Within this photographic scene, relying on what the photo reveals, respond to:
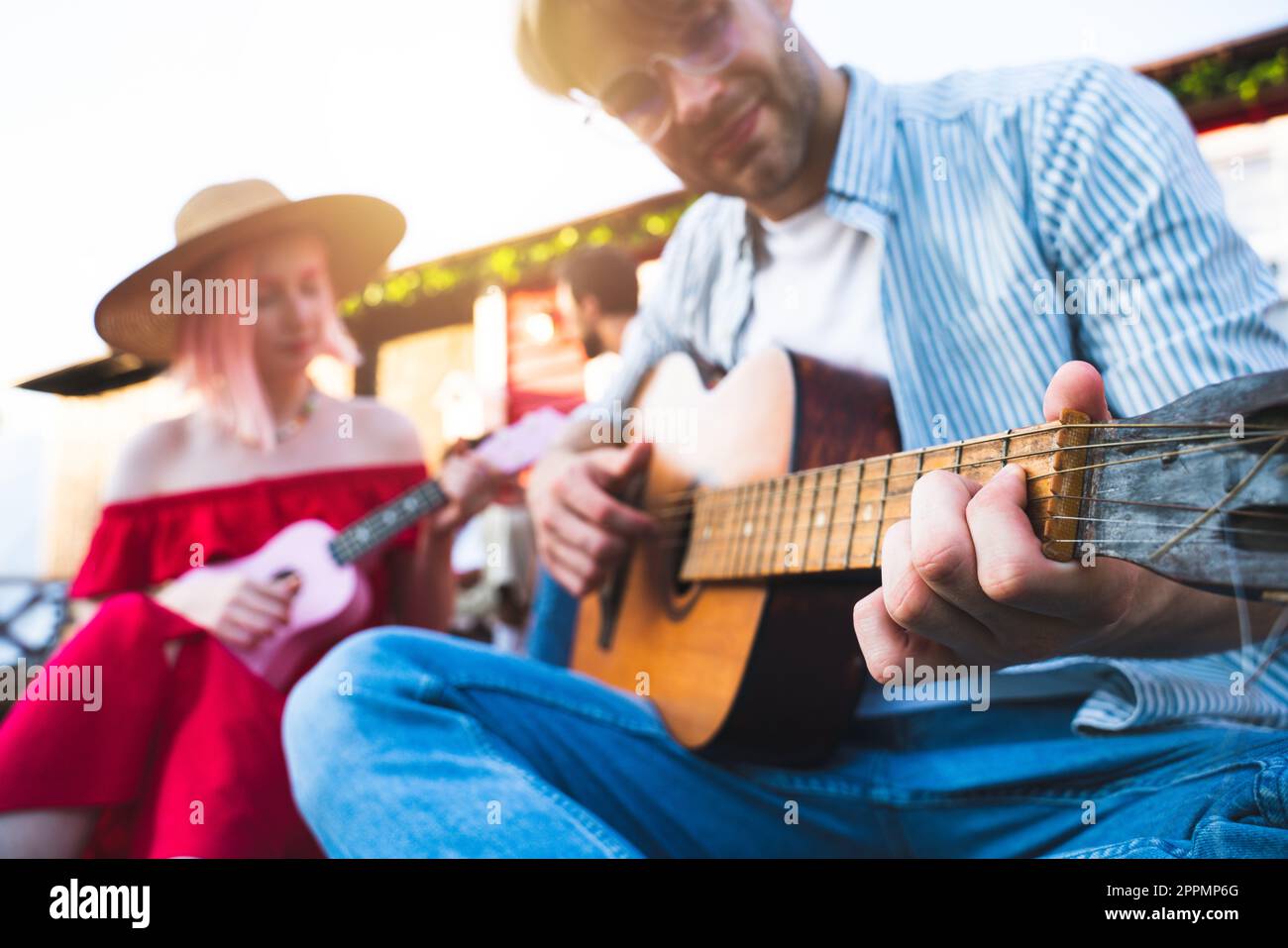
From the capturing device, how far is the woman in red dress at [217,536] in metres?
0.95

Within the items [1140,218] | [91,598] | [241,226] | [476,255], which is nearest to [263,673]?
[91,598]

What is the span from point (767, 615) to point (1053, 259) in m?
0.39

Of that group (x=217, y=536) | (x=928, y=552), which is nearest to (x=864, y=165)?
(x=928, y=552)

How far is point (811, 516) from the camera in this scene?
688mm

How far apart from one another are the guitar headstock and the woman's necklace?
113 cm

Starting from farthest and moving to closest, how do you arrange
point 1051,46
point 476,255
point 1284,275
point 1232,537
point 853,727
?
point 476,255 → point 1284,275 → point 1051,46 → point 853,727 → point 1232,537

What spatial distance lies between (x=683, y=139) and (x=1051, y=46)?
0.37 meters

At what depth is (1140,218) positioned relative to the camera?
2.50 ft

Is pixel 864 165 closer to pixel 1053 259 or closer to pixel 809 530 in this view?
pixel 1053 259

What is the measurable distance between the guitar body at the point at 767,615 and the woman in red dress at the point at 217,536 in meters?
0.43

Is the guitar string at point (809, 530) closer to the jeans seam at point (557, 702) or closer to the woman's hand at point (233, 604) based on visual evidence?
the jeans seam at point (557, 702)

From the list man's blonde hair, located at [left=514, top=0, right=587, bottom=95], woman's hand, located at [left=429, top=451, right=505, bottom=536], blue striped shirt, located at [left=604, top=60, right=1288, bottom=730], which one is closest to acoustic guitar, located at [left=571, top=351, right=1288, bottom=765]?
blue striped shirt, located at [left=604, top=60, right=1288, bottom=730]

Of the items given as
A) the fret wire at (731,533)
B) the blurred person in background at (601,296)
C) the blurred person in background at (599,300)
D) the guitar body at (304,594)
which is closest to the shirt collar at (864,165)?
the fret wire at (731,533)
